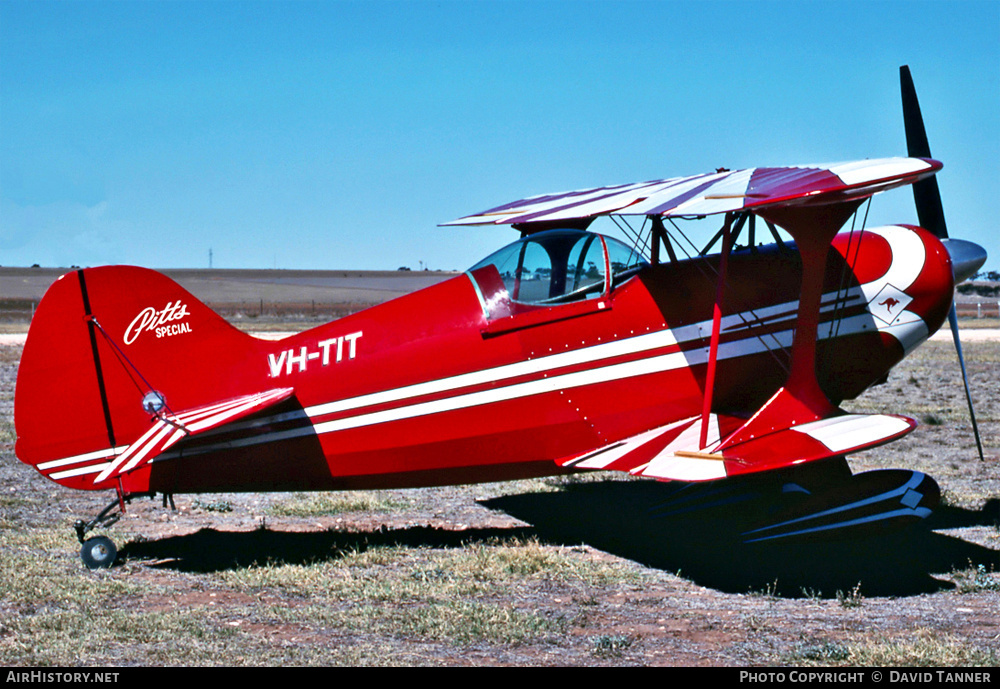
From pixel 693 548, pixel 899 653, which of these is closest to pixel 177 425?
pixel 693 548

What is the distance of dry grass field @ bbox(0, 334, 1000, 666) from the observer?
5.44m

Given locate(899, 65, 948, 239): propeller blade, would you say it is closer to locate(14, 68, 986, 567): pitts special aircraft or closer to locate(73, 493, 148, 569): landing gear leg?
locate(14, 68, 986, 567): pitts special aircraft

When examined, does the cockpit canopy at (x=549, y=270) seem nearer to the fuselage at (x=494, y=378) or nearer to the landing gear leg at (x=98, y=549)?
the fuselage at (x=494, y=378)

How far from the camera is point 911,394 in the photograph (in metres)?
18.5

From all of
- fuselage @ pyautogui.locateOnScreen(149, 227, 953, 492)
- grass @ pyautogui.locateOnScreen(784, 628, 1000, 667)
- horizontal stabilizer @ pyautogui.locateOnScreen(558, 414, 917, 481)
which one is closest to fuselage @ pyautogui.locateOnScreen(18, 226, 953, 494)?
fuselage @ pyautogui.locateOnScreen(149, 227, 953, 492)

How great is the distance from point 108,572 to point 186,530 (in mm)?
1507

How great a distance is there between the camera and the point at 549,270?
24.7 ft

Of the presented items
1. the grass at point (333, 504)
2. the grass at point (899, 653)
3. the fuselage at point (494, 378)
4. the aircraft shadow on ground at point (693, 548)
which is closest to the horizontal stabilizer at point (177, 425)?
the fuselage at point (494, 378)

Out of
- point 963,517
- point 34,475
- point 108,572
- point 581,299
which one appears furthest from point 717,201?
point 34,475

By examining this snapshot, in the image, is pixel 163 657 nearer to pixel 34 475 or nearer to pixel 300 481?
pixel 300 481

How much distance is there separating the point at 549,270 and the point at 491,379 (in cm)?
102

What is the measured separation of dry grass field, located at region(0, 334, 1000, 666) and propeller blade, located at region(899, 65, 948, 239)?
A: 9.26ft

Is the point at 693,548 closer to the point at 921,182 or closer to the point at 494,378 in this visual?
the point at 494,378

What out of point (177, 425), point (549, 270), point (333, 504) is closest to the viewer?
point (177, 425)
